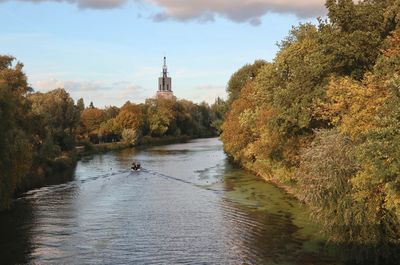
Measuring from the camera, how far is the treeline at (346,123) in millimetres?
20250

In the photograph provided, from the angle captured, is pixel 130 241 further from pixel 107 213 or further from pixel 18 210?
pixel 18 210

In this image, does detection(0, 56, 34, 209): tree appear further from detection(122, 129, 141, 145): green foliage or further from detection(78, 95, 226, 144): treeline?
detection(122, 129, 141, 145): green foliage

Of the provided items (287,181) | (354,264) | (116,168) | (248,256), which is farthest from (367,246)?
(116,168)

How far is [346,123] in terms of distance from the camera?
23.9m

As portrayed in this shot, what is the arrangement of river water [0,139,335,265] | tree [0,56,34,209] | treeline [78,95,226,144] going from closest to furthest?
river water [0,139,335,265] < tree [0,56,34,209] < treeline [78,95,226,144]

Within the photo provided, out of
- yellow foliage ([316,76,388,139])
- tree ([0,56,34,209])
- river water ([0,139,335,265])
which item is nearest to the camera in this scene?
yellow foliage ([316,76,388,139])

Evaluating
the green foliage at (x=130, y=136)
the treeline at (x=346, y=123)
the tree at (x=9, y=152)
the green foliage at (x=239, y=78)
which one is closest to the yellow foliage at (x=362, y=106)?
the treeline at (x=346, y=123)

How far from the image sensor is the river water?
2689cm

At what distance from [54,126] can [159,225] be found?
55.0m

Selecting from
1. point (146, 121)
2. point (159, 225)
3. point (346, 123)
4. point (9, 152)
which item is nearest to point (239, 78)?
point (146, 121)

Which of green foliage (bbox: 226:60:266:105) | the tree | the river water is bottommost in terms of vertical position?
the river water

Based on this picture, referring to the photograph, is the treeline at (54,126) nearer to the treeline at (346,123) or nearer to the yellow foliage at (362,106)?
the treeline at (346,123)

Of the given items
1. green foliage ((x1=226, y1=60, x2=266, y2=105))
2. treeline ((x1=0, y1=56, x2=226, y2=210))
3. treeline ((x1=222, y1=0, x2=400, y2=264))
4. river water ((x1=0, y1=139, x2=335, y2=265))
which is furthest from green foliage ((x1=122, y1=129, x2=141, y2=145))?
treeline ((x1=222, y1=0, x2=400, y2=264))

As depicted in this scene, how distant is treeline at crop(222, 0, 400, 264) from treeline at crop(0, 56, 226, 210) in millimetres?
21225
